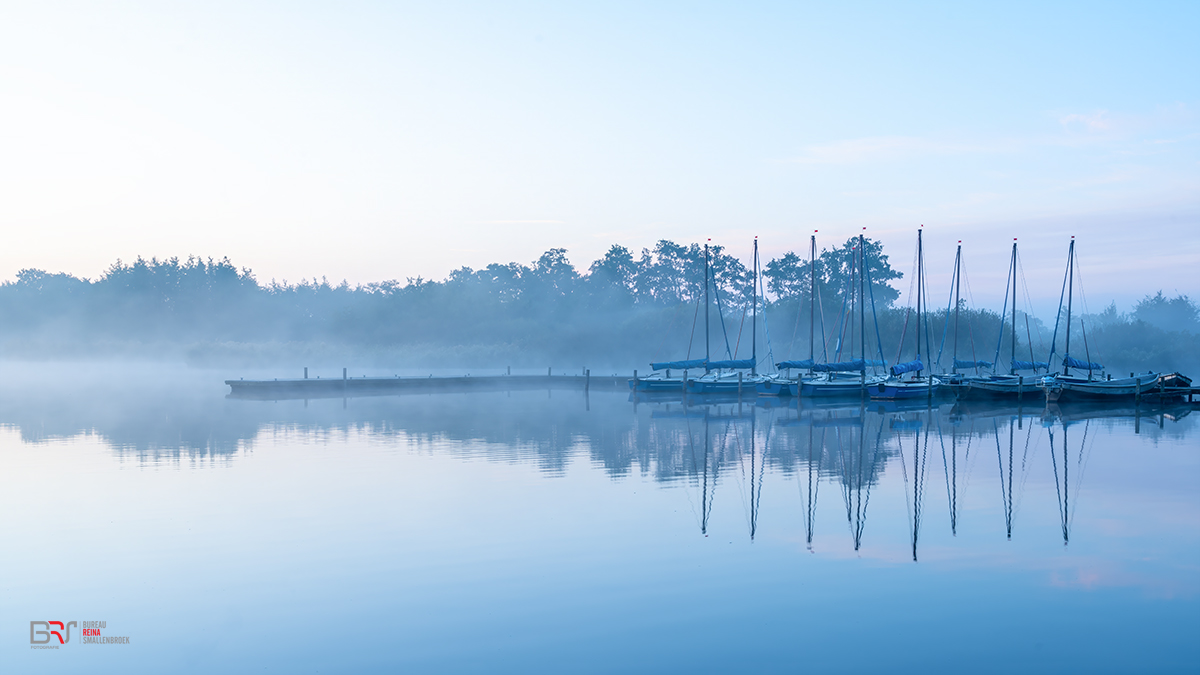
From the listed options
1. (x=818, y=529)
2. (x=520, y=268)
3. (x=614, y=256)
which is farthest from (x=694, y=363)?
(x=520, y=268)

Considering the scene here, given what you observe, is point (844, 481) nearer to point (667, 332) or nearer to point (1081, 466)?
point (1081, 466)

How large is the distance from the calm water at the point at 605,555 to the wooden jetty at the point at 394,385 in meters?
27.0

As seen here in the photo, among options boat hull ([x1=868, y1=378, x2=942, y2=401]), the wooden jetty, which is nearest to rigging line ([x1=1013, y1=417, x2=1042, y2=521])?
boat hull ([x1=868, y1=378, x2=942, y2=401])

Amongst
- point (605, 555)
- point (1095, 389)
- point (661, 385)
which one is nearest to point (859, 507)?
point (605, 555)

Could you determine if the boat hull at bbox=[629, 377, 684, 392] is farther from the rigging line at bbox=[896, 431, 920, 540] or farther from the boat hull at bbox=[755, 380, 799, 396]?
the rigging line at bbox=[896, 431, 920, 540]

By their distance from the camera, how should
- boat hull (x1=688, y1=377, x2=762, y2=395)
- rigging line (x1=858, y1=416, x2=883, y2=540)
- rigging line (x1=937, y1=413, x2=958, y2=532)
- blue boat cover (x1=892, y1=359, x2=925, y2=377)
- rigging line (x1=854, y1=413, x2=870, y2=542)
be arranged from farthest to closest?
1. boat hull (x1=688, y1=377, x2=762, y2=395)
2. blue boat cover (x1=892, y1=359, x2=925, y2=377)
3. rigging line (x1=937, y1=413, x2=958, y2=532)
4. rigging line (x1=858, y1=416, x2=883, y2=540)
5. rigging line (x1=854, y1=413, x2=870, y2=542)

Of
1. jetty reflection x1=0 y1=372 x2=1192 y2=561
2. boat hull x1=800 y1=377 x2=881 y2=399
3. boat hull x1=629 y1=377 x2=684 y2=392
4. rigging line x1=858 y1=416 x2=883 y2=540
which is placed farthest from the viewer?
boat hull x1=629 y1=377 x2=684 y2=392

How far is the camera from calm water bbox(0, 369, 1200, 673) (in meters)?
10.2

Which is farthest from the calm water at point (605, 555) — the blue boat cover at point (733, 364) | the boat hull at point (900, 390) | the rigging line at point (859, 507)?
the blue boat cover at point (733, 364)

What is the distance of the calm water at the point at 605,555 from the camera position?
33.6 feet

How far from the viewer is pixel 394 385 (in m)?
64.9

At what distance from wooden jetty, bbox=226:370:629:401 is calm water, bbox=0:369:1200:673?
27004 millimetres

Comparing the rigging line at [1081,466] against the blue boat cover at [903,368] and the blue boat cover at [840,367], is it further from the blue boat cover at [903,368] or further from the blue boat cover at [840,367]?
the blue boat cover at [840,367]

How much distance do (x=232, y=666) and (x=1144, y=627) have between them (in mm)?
11079
